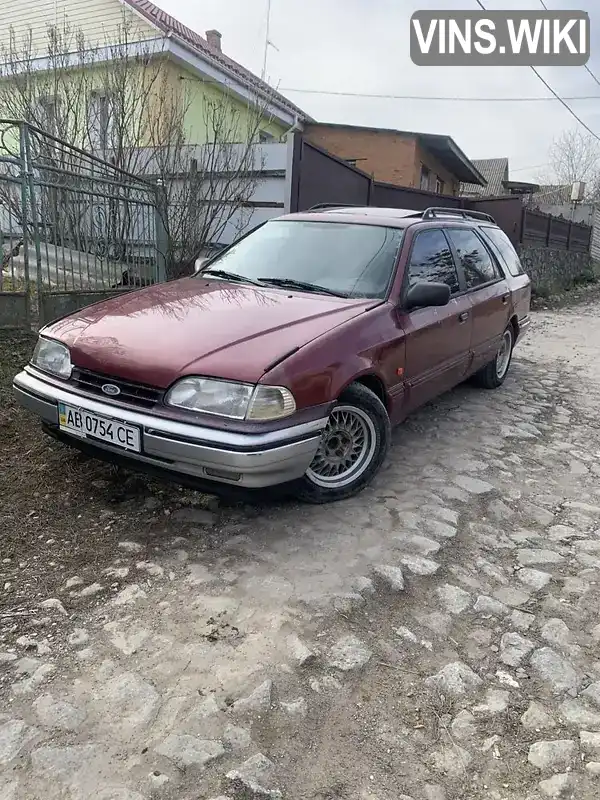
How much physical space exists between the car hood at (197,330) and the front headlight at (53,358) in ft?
0.17

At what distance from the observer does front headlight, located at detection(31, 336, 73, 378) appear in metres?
3.32

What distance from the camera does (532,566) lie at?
306cm

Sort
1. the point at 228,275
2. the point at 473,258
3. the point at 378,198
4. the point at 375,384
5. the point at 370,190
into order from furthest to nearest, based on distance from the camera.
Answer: the point at 378,198
the point at 370,190
the point at 473,258
the point at 228,275
the point at 375,384

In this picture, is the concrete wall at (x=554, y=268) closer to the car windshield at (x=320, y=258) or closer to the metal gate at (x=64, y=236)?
the metal gate at (x=64, y=236)

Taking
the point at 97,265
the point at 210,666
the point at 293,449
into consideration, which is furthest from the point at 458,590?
the point at 97,265

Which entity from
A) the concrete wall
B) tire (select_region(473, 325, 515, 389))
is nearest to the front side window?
tire (select_region(473, 325, 515, 389))

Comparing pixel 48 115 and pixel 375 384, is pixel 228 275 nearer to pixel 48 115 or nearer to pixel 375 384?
pixel 375 384

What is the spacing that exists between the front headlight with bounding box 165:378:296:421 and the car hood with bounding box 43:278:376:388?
48mm

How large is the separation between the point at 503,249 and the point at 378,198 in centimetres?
496

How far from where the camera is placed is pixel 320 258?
4238 millimetres

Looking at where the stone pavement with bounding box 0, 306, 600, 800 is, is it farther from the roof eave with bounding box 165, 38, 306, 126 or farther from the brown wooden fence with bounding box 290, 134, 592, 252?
the roof eave with bounding box 165, 38, 306, 126

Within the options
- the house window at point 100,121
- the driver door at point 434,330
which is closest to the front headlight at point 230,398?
the driver door at point 434,330

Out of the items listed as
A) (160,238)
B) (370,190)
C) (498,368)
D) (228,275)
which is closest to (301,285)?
(228,275)

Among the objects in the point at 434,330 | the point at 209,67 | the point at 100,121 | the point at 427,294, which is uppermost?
the point at 209,67
